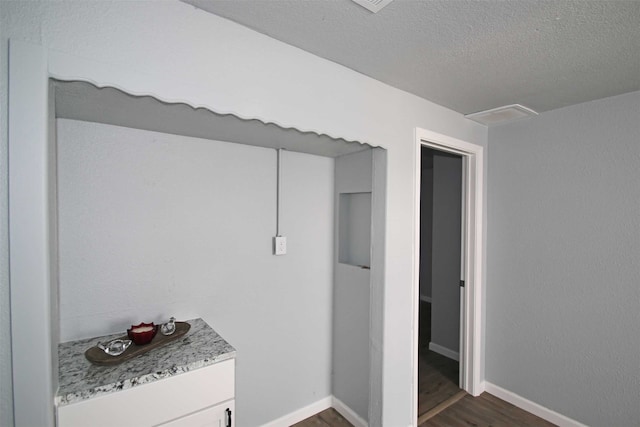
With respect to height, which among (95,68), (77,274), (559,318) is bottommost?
(559,318)

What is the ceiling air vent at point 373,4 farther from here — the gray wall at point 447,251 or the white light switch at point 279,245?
the gray wall at point 447,251

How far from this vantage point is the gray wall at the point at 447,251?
135 inches

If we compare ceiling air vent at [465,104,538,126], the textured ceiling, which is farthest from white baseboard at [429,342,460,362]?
the textured ceiling

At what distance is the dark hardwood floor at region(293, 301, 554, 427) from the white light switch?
1.27 metres

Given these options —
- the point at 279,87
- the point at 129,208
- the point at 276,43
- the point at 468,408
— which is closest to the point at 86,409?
the point at 129,208

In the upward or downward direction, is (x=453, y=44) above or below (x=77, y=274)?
above

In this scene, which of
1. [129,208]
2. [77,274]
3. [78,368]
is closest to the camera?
[78,368]

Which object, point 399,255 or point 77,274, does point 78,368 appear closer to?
point 77,274

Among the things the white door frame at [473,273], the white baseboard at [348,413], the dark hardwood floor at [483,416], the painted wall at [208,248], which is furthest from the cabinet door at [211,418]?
the white door frame at [473,273]

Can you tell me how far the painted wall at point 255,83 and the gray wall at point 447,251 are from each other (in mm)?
1132

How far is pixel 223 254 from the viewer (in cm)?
197

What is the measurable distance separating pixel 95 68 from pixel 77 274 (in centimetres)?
98

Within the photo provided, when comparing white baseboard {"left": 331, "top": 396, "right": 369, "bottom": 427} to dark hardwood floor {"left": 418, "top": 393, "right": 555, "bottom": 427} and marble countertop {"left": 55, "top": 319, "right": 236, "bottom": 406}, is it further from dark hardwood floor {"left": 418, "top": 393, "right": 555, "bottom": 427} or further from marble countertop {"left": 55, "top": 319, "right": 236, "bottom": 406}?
marble countertop {"left": 55, "top": 319, "right": 236, "bottom": 406}

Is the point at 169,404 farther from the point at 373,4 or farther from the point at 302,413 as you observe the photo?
the point at 373,4
